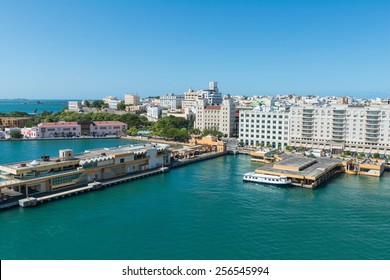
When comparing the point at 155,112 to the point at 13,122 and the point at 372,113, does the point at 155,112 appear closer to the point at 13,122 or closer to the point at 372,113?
the point at 13,122

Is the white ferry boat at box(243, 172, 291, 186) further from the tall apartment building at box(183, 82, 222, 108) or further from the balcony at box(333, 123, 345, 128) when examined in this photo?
the tall apartment building at box(183, 82, 222, 108)

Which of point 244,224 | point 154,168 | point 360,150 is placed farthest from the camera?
point 360,150

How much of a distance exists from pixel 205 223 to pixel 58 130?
131ft

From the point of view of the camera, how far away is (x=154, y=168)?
28.8 meters

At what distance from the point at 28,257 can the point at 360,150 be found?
3266 centimetres

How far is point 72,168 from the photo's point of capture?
2284cm

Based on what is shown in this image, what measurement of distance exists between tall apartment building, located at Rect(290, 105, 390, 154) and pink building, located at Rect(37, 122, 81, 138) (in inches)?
1189

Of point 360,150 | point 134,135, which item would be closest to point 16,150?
point 134,135

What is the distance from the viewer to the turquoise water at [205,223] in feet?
45.1

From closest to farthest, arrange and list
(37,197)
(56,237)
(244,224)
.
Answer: (56,237), (244,224), (37,197)

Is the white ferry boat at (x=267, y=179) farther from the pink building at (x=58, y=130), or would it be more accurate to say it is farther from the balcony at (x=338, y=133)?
the pink building at (x=58, y=130)

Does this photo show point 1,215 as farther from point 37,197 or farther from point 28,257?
point 28,257

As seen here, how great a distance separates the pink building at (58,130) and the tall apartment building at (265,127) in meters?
24.1

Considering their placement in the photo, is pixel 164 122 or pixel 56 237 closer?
pixel 56 237
